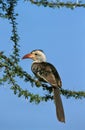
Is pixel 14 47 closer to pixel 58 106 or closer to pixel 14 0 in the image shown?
pixel 14 0

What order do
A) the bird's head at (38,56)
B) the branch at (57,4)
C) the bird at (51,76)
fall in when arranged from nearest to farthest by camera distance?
the branch at (57,4) < the bird at (51,76) < the bird's head at (38,56)

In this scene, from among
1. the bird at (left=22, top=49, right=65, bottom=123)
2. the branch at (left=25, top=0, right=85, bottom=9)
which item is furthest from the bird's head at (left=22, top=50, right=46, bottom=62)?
the branch at (left=25, top=0, right=85, bottom=9)

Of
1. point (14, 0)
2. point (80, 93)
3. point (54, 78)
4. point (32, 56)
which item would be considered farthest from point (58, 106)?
point (32, 56)

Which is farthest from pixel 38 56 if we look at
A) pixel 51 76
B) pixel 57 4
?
pixel 57 4

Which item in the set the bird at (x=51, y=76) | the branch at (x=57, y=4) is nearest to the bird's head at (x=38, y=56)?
the bird at (x=51, y=76)

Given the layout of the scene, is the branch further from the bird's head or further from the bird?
the bird's head

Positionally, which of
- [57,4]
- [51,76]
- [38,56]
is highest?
[38,56]

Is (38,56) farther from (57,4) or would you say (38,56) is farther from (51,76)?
(57,4)

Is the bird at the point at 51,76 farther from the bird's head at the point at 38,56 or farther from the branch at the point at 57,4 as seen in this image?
the branch at the point at 57,4

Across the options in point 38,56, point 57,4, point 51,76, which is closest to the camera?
point 57,4

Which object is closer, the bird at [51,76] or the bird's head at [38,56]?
the bird at [51,76]

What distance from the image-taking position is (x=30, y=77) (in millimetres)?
2988

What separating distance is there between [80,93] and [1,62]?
791 millimetres

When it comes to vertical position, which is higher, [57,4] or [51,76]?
[51,76]
